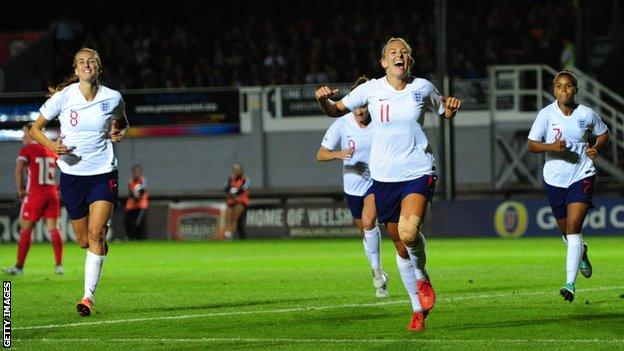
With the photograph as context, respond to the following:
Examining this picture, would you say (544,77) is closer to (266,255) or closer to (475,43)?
(475,43)

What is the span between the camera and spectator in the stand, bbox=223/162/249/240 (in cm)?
3566

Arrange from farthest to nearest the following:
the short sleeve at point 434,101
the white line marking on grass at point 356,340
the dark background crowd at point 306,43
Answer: the dark background crowd at point 306,43 < the short sleeve at point 434,101 < the white line marking on grass at point 356,340

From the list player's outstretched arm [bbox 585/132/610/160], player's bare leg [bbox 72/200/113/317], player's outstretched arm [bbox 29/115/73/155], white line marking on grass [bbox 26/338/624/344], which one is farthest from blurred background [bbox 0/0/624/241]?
white line marking on grass [bbox 26/338/624/344]

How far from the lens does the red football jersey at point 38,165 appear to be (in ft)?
69.6

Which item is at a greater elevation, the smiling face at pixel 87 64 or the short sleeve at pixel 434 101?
the smiling face at pixel 87 64

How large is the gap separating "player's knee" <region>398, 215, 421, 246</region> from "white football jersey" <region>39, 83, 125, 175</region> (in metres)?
3.55

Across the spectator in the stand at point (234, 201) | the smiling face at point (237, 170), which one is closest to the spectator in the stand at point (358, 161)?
the spectator in the stand at point (234, 201)

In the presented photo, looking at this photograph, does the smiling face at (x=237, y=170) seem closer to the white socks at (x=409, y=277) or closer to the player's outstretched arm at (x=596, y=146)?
the player's outstretched arm at (x=596, y=146)

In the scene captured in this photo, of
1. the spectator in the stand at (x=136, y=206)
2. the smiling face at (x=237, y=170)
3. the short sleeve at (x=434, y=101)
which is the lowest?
the spectator in the stand at (x=136, y=206)

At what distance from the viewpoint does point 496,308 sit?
47.3 feet

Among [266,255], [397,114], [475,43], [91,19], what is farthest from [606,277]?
[91,19]

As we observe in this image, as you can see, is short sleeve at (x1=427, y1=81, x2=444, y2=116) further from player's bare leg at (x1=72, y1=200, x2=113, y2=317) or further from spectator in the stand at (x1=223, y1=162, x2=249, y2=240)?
spectator in the stand at (x1=223, y1=162, x2=249, y2=240)

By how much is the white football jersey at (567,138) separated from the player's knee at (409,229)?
11.7 ft

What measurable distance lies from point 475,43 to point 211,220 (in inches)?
381
